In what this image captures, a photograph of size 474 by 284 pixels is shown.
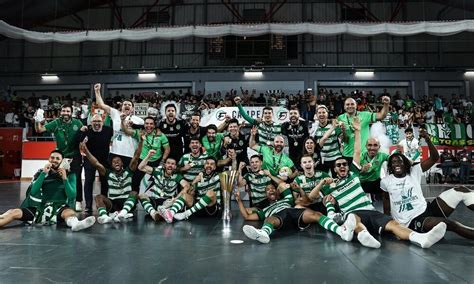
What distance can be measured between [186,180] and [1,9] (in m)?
18.4

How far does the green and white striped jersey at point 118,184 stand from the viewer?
256 inches

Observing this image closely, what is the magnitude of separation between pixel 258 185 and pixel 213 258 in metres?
2.78

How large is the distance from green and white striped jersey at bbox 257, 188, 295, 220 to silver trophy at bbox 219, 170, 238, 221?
2.27 feet

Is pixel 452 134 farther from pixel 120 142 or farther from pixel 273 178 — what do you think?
pixel 120 142

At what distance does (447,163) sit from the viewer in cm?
1485

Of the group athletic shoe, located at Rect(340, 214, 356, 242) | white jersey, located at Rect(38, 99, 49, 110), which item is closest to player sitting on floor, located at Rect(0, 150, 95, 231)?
athletic shoe, located at Rect(340, 214, 356, 242)

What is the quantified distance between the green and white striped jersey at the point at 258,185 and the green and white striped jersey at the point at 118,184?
2423 mm

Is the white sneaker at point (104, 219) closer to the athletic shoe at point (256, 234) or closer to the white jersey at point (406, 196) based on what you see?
the athletic shoe at point (256, 234)

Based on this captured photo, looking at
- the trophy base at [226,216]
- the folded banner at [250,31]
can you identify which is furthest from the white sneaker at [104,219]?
the folded banner at [250,31]

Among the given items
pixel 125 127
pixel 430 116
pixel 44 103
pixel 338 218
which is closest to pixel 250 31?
pixel 125 127

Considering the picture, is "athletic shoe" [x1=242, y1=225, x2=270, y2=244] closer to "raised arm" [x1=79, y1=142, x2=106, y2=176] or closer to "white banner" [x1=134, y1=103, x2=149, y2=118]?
"raised arm" [x1=79, y1=142, x2=106, y2=176]

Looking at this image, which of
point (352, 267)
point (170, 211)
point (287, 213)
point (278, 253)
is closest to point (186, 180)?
point (170, 211)

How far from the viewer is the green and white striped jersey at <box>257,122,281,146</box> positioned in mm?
7406

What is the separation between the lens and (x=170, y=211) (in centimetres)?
596
